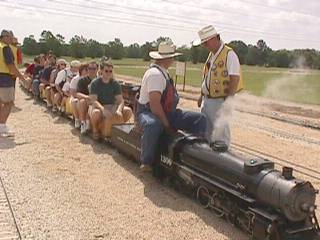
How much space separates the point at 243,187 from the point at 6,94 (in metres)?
5.93

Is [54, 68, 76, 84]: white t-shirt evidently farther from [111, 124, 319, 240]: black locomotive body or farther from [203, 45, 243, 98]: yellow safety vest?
[111, 124, 319, 240]: black locomotive body

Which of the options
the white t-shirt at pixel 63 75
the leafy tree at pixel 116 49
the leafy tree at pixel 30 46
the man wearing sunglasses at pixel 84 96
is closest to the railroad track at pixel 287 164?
the man wearing sunglasses at pixel 84 96

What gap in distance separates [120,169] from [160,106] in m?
1.32

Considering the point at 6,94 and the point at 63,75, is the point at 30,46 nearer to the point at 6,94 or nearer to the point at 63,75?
the point at 63,75

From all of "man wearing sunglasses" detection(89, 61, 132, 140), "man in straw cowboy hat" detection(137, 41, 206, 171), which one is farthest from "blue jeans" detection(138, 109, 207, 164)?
"man wearing sunglasses" detection(89, 61, 132, 140)

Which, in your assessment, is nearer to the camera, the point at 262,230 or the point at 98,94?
the point at 262,230

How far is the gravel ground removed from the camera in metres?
4.66

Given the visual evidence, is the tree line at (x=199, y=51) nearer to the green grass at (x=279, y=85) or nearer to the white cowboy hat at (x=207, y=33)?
the green grass at (x=279, y=85)

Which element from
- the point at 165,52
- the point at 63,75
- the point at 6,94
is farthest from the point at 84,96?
the point at 165,52

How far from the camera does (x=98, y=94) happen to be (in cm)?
870

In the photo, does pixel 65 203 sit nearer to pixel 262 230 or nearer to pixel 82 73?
pixel 262 230

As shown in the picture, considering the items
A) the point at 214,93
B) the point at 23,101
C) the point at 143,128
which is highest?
the point at 214,93

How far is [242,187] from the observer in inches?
177

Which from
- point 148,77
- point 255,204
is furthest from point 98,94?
point 255,204
